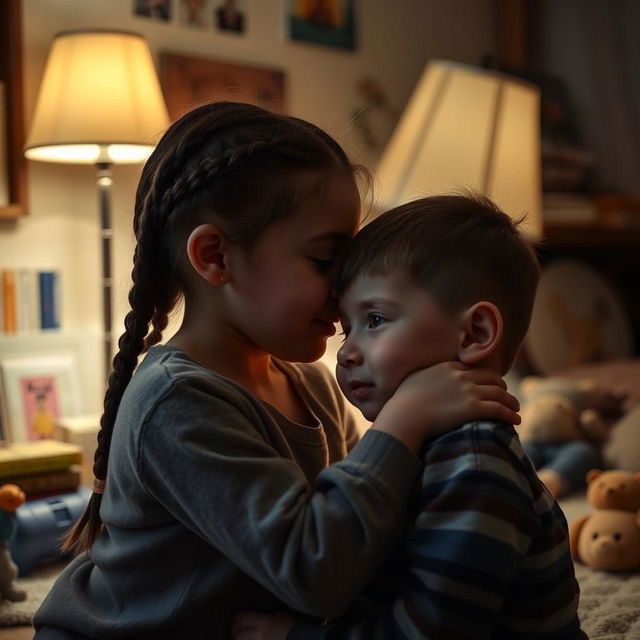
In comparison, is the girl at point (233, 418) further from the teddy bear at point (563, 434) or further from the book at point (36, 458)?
the teddy bear at point (563, 434)

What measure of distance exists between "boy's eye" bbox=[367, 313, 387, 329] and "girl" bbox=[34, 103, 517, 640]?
65mm

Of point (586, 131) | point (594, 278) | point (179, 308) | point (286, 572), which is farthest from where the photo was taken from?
point (586, 131)

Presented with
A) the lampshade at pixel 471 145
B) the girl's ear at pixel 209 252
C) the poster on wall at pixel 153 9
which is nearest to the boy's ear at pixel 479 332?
the girl's ear at pixel 209 252

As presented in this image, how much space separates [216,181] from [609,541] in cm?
93

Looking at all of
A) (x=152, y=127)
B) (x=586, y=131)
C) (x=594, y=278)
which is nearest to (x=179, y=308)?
(x=152, y=127)

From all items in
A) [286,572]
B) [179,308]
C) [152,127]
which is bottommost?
[286,572]

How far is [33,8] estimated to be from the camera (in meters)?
2.02

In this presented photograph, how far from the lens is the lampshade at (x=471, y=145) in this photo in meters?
2.01

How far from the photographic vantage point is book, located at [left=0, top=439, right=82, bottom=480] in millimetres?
1607

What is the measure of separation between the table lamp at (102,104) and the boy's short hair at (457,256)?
1007 millimetres

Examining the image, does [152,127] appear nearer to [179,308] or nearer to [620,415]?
[179,308]

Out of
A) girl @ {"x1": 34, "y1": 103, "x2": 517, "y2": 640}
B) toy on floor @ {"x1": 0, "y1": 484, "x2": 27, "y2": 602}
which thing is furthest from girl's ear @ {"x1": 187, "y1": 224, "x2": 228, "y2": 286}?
toy on floor @ {"x1": 0, "y1": 484, "x2": 27, "y2": 602}

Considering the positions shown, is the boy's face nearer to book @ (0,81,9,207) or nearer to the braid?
the braid

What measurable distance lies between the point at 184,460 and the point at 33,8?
1.53 meters
